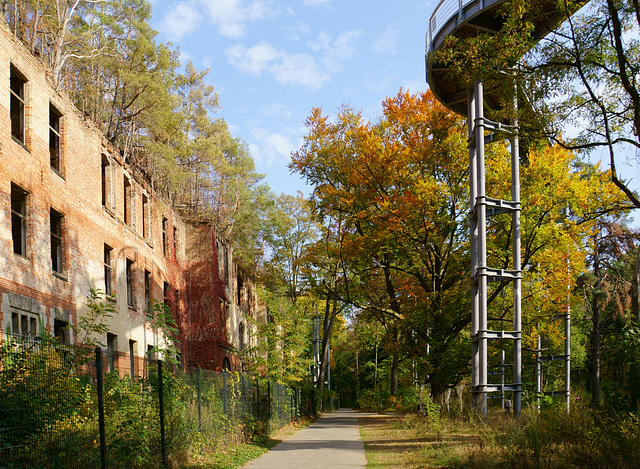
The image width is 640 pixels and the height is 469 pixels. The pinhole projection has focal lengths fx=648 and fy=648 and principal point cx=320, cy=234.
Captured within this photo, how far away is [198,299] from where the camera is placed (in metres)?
33.5

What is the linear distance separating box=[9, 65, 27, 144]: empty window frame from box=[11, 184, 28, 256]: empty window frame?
1319mm

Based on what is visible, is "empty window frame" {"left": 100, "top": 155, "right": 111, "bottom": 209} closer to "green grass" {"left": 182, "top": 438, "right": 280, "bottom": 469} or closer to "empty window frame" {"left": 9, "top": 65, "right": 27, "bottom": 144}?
"empty window frame" {"left": 9, "top": 65, "right": 27, "bottom": 144}

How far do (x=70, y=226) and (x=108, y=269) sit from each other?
3.97 metres

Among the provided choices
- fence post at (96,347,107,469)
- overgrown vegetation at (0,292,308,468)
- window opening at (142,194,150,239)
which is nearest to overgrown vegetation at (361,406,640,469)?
overgrown vegetation at (0,292,308,468)

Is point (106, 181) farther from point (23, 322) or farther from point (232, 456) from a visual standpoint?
point (232, 456)

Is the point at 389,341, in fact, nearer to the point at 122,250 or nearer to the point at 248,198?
the point at 122,250

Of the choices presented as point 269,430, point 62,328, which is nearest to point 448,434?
point 269,430

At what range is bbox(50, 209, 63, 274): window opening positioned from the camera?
17906 millimetres

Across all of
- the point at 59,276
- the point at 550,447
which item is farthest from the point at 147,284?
the point at 550,447

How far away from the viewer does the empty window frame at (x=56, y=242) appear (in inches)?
705

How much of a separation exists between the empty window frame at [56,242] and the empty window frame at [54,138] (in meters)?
1.35

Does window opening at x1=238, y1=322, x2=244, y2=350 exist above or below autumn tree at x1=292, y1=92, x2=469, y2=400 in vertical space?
below

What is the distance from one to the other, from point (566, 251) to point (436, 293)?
4998 millimetres

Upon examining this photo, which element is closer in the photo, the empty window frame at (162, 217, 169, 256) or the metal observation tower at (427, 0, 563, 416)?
the metal observation tower at (427, 0, 563, 416)
